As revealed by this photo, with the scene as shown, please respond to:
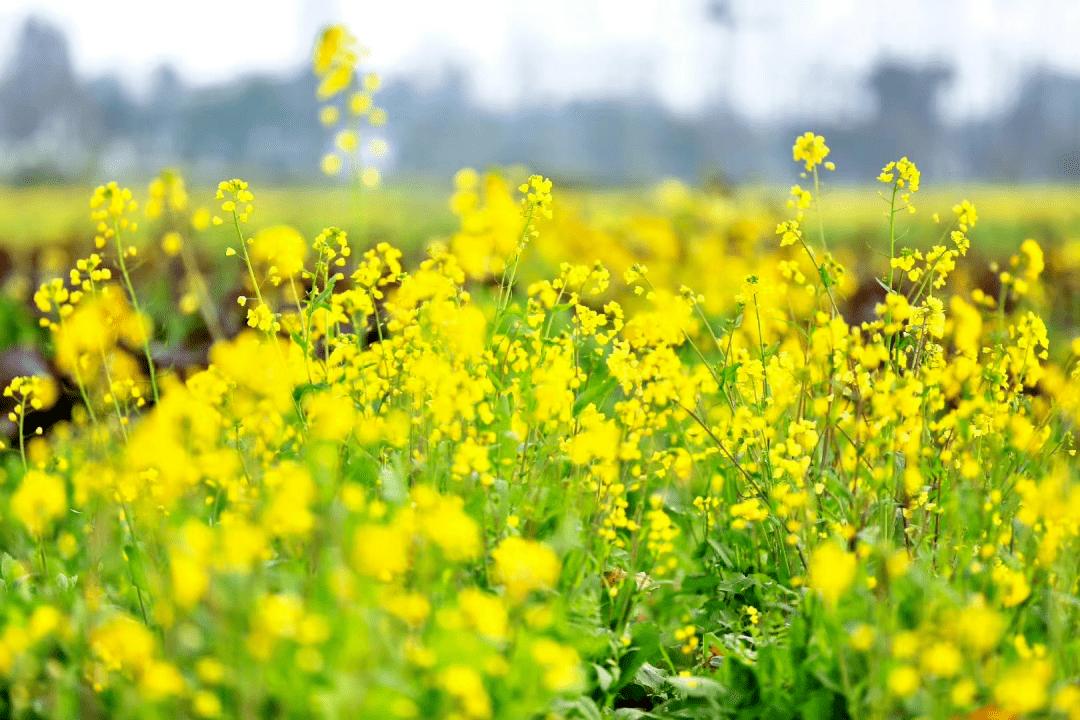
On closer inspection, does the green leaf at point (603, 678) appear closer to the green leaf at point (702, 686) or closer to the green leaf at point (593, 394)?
the green leaf at point (702, 686)

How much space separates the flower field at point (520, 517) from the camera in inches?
56.2

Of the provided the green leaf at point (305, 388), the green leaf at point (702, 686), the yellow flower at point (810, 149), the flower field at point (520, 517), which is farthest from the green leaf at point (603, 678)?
the yellow flower at point (810, 149)

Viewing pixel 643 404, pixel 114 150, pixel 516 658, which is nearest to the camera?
pixel 516 658

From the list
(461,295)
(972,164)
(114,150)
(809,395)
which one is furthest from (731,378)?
(114,150)

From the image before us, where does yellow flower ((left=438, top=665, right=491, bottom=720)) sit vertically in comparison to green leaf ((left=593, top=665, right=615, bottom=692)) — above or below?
above

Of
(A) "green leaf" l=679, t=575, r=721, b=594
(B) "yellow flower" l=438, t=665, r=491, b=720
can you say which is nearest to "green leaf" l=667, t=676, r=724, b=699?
(A) "green leaf" l=679, t=575, r=721, b=594

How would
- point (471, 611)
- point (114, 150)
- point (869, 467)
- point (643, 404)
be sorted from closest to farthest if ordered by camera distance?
point (471, 611) → point (869, 467) → point (643, 404) → point (114, 150)

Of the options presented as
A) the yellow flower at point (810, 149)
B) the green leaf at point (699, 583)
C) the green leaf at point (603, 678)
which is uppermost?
the yellow flower at point (810, 149)

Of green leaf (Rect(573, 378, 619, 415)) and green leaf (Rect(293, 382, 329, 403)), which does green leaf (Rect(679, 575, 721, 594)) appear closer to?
Result: green leaf (Rect(573, 378, 619, 415))

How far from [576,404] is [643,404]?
0.32 m

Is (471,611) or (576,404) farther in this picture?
(576,404)

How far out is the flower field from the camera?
1427 mm

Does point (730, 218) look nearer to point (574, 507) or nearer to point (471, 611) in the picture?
point (574, 507)

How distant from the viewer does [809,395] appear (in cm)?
258
